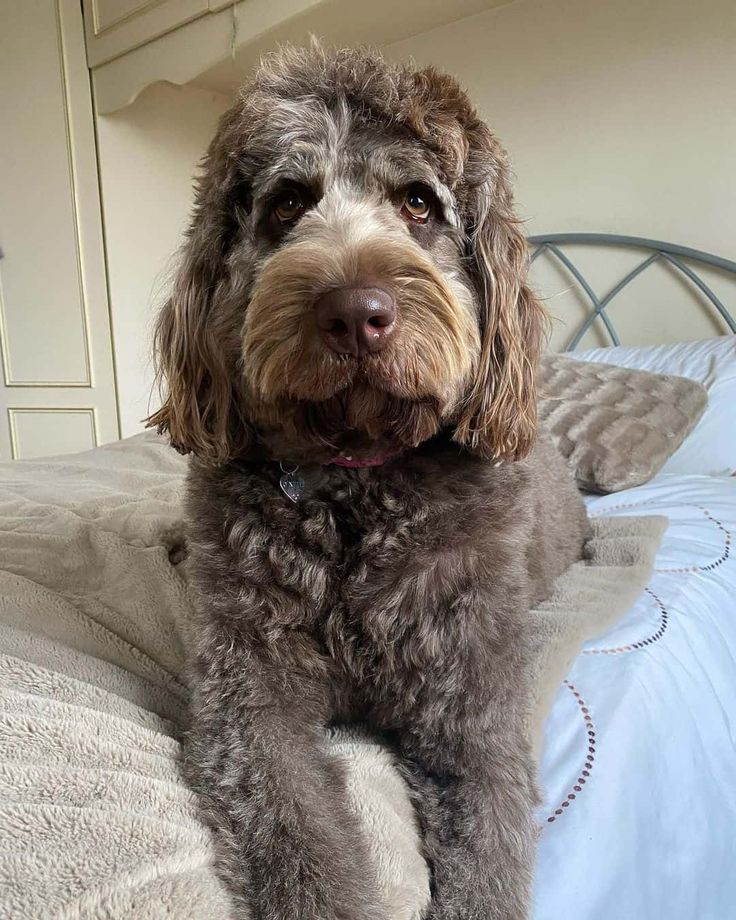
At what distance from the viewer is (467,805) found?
3.28ft

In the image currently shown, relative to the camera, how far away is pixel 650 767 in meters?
1.29

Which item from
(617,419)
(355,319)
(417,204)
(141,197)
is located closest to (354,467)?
(355,319)

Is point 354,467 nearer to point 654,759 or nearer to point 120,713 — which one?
point 120,713

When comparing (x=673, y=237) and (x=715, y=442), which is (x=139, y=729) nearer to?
Answer: (x=715, y=442)

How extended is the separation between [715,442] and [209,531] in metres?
1.97

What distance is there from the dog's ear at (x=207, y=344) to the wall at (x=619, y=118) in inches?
74.9

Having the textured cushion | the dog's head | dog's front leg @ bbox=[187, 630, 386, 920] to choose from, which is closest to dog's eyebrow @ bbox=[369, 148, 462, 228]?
the dog's head

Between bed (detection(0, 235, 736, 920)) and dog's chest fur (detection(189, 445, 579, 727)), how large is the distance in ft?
0.51

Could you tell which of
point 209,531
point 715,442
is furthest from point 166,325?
point 715,442

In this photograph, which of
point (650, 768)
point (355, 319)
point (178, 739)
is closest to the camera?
point (355, 319)

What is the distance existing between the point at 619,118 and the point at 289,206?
258 centimetres

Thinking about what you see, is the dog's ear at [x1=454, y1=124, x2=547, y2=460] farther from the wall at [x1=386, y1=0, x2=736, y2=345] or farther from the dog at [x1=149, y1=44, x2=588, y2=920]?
the wall at [x1=386, y1=0, x2=736, y2=345]

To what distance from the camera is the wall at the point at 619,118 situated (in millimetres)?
2926

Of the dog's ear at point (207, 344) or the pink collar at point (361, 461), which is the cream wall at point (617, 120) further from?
the pink collar at point (361, 461)
